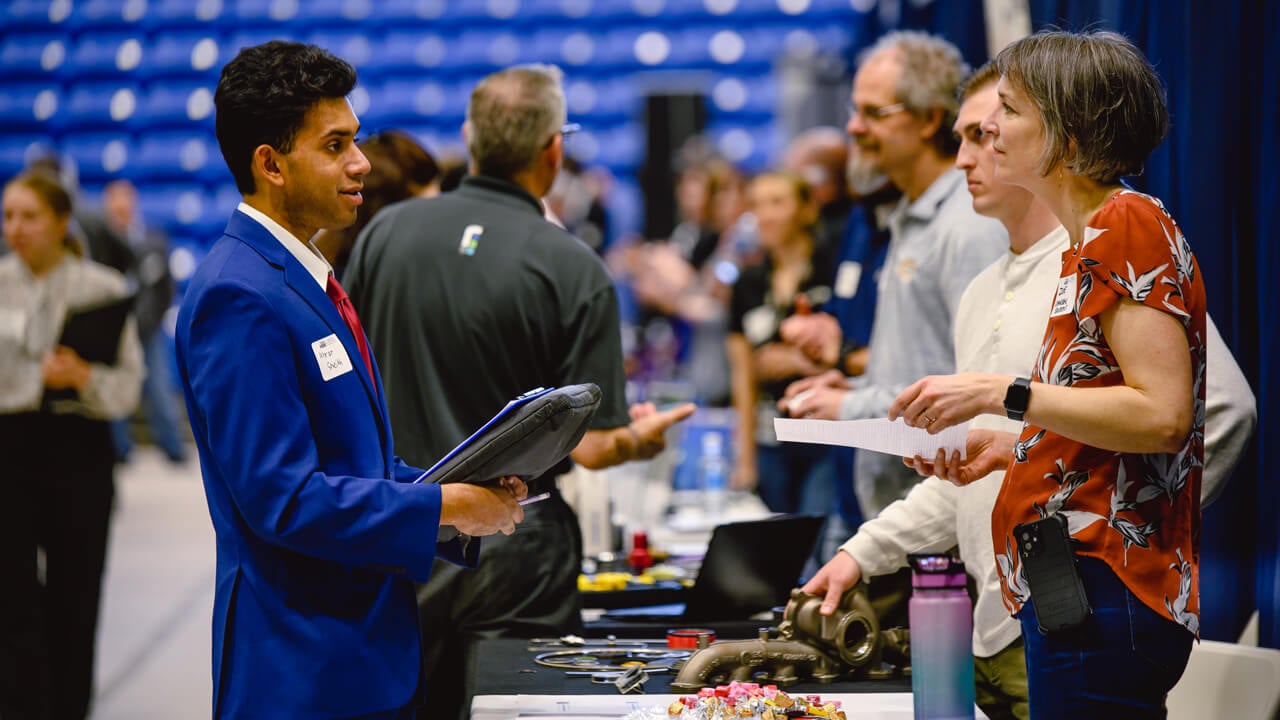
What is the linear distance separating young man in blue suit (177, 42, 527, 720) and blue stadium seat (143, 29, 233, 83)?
1191 cm

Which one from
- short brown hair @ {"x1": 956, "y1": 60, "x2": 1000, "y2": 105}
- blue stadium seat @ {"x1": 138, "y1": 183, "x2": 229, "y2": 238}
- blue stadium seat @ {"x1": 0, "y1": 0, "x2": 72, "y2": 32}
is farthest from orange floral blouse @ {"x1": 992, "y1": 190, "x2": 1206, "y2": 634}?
blue stadium seat @ {"x1": 0, "y1": 0, "x2": 72, "y2": 32}

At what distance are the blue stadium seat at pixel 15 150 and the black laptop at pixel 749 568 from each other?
11.6 m

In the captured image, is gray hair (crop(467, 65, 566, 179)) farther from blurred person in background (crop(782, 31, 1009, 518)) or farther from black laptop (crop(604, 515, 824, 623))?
black laptop (crop(604, 515, 824, 623))

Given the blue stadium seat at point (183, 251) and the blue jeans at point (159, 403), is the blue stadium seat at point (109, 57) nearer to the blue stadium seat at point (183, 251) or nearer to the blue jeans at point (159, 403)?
the blue stadium seat at point (183, 251)

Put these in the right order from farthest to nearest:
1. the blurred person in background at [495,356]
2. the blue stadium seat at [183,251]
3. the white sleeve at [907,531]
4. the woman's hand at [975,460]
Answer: the blue stadium seat at [183,251] → the blurred person in background at [495,356] → the white sleeve at [907,531] → the woman's hand at [975,460]

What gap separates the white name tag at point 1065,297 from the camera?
1.54 meters

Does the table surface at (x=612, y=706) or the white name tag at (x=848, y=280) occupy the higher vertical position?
the white name tag at (x=848, y=280)

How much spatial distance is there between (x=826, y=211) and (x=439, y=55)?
27.9 ft

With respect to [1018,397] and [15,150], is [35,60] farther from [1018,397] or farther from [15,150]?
[1018,397]

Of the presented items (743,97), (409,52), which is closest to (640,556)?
(743,97)

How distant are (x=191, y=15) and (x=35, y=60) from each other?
1.59 m

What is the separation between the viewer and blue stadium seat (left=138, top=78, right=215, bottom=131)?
1262 centimetres

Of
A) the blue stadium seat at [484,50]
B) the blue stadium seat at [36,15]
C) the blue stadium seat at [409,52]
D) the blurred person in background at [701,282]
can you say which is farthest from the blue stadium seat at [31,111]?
the blurred person in background at [701,282]

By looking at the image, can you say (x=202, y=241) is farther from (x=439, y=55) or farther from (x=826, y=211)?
(x=826, y=211)
